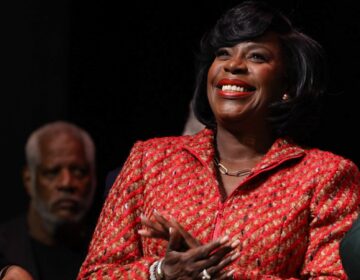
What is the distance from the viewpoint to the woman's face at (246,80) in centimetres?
316

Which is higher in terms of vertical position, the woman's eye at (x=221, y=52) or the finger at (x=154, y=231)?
the woman's eye at (x=221, y=52)

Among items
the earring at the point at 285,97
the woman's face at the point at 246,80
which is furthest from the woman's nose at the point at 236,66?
the earring at the point at 285,97

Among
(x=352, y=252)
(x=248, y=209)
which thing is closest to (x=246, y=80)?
(x=248, y=209)

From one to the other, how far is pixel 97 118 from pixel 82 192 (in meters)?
0.43

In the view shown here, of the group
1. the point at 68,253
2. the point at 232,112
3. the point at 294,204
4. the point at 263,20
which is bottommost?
the point at 68,253

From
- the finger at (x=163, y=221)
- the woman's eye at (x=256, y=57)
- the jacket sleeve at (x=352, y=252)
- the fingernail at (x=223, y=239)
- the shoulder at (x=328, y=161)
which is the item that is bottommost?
the fingernail at (x=223, y=239)

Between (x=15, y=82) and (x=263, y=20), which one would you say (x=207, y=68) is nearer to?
(x=263, y=20)

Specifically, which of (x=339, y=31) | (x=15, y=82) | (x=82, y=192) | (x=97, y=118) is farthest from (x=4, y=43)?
(x=339, y=31)

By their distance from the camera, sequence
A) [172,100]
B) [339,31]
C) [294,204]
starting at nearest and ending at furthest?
[294,204], [339,31], [172,100]

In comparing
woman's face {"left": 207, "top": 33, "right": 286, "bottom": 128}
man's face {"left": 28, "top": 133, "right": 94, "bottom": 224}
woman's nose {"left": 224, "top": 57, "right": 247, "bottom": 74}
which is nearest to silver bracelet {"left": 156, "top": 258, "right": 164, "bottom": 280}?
woman's face {"left": 207, "top": 33, "right": 286, "bottom": 128}

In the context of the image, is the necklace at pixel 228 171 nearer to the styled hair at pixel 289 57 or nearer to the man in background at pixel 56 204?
the styled hair at pixel 289 57

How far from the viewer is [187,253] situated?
279 cm

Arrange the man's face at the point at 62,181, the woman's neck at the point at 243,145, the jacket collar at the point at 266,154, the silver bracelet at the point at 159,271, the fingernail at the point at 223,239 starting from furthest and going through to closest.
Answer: the man's face at the point at 62,181 → the woman's neck at the point at 243,145 → the jacket collar at the point at 266,154 → the silver bracelet at the point at 159,271 → the fingernail at the point at 223,239

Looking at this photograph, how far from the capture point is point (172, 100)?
4602mm
